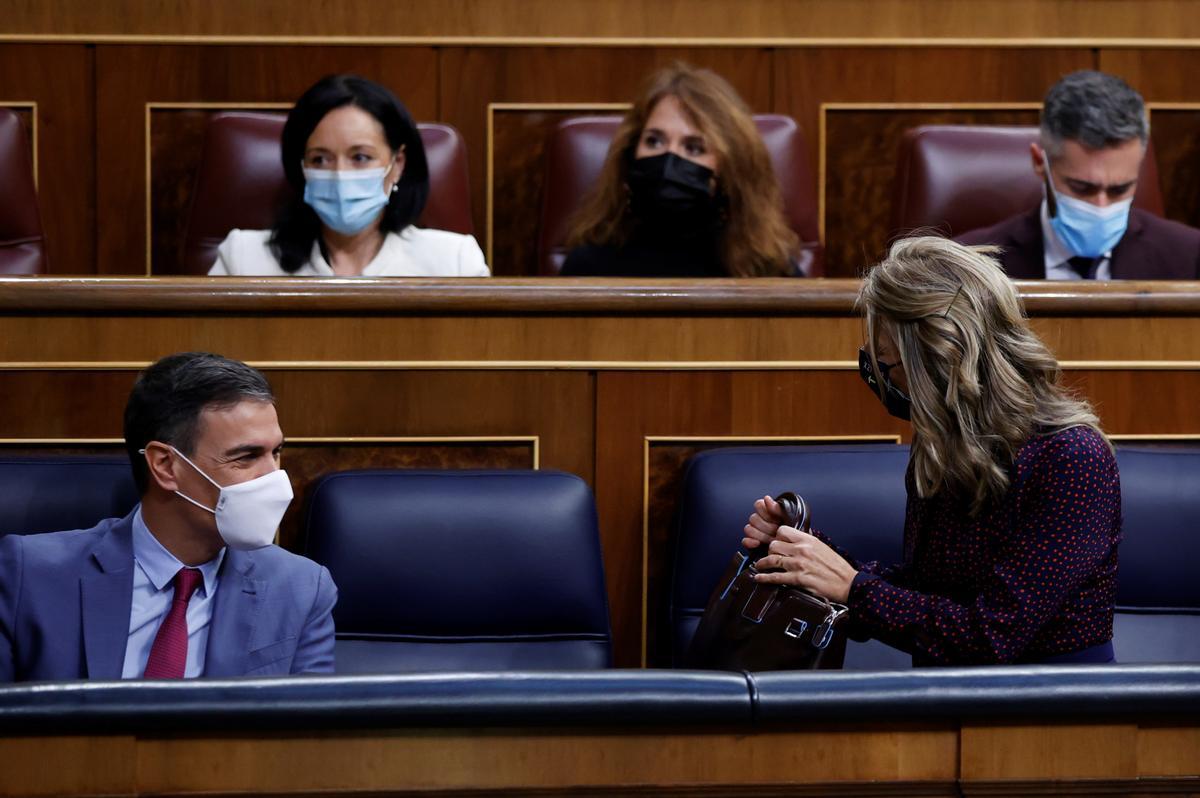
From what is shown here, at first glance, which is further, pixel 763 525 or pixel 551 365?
pixel 551 365

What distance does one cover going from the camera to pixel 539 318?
1.05m

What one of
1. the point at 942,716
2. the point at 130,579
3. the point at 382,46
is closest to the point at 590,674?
the point at 942,716

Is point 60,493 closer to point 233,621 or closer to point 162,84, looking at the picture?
point 233,621

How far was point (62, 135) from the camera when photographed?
1.53m

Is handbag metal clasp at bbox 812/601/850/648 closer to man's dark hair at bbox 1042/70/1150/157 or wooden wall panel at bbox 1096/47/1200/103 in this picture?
man's dark hair at bbox 1042/70/1150/157

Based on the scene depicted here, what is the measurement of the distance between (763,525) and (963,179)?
0.71m

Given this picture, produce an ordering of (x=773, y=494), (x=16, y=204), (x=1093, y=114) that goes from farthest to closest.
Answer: (x=16, y=204) < (x=1093, y=114) < (x=773, y=494)

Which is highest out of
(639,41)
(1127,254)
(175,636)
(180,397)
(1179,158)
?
(639,41)

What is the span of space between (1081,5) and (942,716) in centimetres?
119

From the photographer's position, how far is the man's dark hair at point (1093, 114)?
1.29 m

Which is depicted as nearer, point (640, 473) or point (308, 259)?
point (640, 473)

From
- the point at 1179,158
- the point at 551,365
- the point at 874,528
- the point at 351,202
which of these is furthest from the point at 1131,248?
the point at 351,202

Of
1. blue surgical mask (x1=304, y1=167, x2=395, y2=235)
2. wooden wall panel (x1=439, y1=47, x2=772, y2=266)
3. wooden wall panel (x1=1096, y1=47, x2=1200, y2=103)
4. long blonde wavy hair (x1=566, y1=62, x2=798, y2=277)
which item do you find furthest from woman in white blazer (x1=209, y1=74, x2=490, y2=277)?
wooden wall panel (x1=1096, y1=47, x2=1200, y2=103)

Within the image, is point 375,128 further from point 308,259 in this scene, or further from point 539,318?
point 539,318
